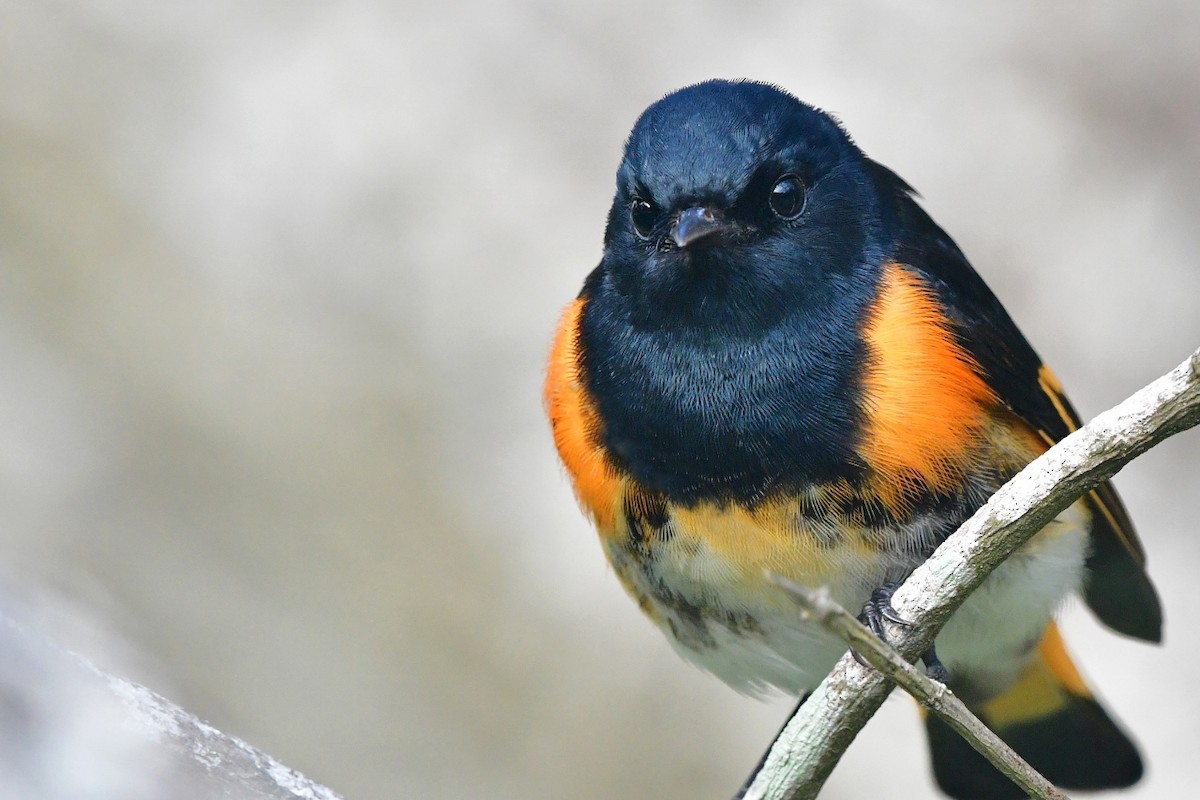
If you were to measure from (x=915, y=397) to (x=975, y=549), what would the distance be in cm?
79

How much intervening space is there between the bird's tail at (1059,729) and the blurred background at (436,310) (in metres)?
1.80

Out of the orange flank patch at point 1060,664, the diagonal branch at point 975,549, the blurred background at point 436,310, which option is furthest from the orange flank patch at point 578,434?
the blurred background at point 436,310

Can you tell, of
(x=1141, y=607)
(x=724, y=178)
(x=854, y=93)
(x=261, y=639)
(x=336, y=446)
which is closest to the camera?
(x=724, y=178)

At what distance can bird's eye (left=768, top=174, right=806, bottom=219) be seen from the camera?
3367 millimetres

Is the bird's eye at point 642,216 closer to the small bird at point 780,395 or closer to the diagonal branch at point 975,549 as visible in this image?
the small bird at point 780,395

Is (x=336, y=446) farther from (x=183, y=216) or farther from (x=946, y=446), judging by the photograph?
(x=946, y=446)

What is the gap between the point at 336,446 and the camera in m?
6.52

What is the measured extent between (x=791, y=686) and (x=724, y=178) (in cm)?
160

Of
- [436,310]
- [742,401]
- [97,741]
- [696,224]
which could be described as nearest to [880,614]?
[742,401]

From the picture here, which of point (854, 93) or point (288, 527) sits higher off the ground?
point (854, 93)

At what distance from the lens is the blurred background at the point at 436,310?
6.04 meters

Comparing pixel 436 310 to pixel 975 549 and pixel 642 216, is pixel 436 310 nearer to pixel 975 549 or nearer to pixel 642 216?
pixel 642 216

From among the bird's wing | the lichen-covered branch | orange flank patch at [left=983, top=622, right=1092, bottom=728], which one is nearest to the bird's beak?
the bird's wing

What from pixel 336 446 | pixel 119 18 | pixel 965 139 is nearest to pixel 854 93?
pixel 965 139
